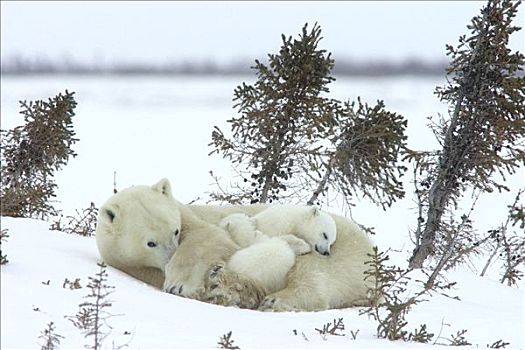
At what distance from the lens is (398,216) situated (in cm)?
2294

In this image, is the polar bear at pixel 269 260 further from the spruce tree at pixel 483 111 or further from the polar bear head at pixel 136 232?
the spruce tree at pixel 483 111

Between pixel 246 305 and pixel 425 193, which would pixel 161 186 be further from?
pixel 425 193

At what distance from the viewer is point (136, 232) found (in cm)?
641

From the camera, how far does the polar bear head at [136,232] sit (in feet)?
21.1

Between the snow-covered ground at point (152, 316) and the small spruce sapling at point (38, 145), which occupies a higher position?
the small spruce sapling at point (38, 145)

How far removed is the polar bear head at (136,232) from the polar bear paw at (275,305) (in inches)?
38.4

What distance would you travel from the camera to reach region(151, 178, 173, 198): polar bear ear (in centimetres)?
684

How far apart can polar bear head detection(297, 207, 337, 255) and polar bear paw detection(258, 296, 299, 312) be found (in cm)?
88

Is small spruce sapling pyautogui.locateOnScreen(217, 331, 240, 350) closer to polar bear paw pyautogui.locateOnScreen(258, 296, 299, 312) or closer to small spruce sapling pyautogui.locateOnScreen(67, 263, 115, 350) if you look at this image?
small spruce sapling pyautogui.locateOnScreen(67, 263, 115, 350)

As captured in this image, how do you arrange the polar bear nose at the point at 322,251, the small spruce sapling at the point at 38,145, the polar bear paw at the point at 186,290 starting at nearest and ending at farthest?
the polar bear paw at the point at 186,290 < the polar bear nose at the point at 322,251 < the small spruce sapling at the point at 38,145

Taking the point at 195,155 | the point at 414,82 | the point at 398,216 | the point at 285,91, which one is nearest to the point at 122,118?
the point at 195,155

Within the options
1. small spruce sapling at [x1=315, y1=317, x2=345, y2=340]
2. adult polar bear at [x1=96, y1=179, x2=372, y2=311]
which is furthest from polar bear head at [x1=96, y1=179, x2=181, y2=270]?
small spruce sapling at [x1=315, y1=317, x2=345, y2=340]

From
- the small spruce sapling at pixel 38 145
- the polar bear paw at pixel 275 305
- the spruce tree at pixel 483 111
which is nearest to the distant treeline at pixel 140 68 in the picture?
the spruce tree at pixel 483 111

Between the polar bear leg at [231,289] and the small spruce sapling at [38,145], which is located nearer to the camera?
the polar bear leg at [231,289]
